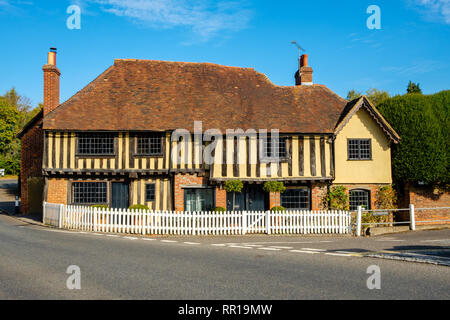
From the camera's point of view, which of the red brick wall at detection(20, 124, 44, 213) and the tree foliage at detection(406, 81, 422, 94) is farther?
the tree foliage at detection(406, 81, 422, 94)

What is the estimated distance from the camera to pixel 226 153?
17.9m

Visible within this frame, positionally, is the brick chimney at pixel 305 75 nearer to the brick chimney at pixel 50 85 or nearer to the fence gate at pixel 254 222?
the fence gate at pixel 254 222

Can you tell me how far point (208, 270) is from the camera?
7.94 metres

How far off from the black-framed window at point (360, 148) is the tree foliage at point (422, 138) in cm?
153

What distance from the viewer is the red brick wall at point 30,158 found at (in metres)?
22.4

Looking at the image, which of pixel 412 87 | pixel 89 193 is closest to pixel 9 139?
pixel 89 193

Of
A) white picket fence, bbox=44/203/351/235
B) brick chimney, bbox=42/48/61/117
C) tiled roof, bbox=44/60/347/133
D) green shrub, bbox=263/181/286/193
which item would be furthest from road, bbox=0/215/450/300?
brick chimney, bbox=42/48/61/117

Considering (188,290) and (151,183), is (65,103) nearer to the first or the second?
(151,183)

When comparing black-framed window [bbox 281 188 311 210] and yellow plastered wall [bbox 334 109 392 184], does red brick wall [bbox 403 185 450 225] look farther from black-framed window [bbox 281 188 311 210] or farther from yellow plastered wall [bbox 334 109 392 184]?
black-framed window [bbox 281 188 311 210]

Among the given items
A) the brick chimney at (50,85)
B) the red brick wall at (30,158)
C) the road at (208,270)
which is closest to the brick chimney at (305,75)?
the road at (208,270)

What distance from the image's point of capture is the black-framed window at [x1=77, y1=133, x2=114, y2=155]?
60.0 feet

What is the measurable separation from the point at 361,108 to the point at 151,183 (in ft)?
40.1

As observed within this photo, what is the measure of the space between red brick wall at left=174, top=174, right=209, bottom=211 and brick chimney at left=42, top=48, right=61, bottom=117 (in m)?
8.17

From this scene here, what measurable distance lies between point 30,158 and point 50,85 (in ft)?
20.5
